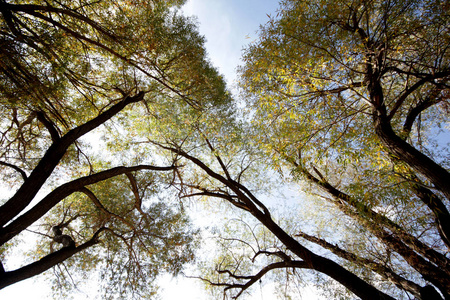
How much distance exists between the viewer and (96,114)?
5805 millimetres

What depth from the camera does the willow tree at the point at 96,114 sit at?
3.44m

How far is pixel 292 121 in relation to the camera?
4344mm

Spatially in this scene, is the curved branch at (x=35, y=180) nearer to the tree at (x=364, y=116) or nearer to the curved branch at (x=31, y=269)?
the curved branch at (x=31, y=269)

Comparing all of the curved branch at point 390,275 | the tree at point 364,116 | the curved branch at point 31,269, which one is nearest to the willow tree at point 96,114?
the curved branch at point 31,269

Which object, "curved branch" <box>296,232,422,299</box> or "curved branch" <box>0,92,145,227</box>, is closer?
"curved branch" <box>0,92,145,227</box>

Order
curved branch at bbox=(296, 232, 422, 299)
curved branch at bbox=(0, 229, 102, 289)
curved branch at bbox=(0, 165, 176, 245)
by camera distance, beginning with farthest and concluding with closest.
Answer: curved branch at bbox=(296, 232, 422, 299) < curved branch at bbox=(0, 229, 102, 289) < curved branch at bbox=(0, 165, 176, 245)

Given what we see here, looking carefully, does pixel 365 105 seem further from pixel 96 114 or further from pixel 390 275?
pixel 96 114

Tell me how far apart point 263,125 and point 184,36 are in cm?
305

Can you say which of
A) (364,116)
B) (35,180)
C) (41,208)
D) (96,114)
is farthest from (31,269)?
(364,116)

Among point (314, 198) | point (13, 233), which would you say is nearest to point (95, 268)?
point (13, 233)

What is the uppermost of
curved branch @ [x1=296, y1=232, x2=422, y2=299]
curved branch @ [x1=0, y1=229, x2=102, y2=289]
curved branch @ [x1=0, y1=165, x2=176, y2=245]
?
curved branch @ [x1=0, y1=165, x2=176, y2=245]

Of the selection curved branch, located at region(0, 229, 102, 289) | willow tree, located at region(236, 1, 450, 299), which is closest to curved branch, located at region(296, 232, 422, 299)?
willow tree, located at region(236, 1, 450, 299)

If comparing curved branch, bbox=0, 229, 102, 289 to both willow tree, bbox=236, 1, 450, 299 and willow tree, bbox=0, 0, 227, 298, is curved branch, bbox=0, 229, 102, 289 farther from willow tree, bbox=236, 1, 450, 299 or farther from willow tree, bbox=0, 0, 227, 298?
willow tree, bbox=236, 1, 450, 299

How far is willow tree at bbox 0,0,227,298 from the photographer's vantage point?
11.3 feet
